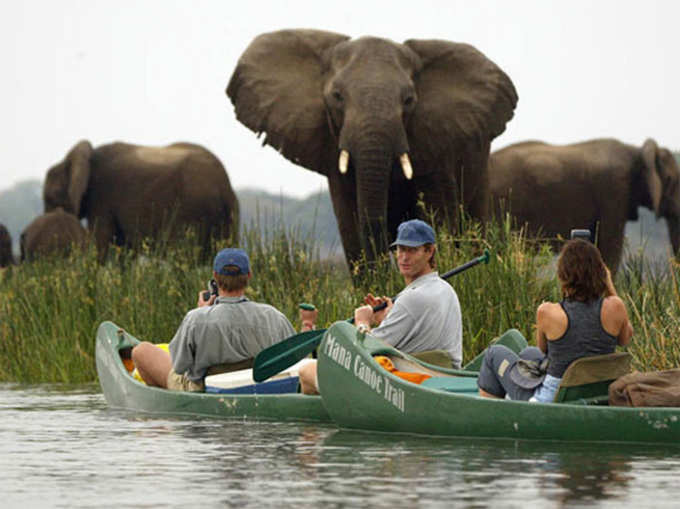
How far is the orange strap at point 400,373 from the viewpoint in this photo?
1123 cm

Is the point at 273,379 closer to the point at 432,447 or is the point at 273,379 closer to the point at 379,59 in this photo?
the point at 432,447

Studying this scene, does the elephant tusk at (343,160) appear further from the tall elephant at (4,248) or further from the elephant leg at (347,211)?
the tall elephant at (4,248)

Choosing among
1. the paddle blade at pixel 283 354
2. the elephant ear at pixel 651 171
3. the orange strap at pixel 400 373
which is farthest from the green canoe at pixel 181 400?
the elephant ear at pixel 651 171

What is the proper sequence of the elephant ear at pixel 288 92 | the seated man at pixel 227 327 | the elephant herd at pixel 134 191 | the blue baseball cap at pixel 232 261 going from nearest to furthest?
the blue baseball cap at pixel 232 261
the seated man at pixel 227 327
the elephant ear at pixel 288 92
the elephant herd at pixel 134 191

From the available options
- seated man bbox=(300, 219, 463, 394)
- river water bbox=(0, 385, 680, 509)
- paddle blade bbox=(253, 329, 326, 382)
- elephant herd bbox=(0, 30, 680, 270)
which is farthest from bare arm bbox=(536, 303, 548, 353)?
elephant herd bbox=(0, 30, 680, 270)

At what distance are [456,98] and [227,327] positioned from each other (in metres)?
9.51

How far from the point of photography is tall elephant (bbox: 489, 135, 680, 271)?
31906mm

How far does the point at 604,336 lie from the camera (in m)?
9.75

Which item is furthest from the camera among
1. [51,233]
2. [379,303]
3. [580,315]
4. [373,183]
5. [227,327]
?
[51,233]

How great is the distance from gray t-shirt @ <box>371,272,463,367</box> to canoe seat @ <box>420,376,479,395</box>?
0.27 m

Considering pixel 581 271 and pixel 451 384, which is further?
pixel 451 384

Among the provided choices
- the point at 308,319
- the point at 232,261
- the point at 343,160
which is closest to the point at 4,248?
the point at 343,160

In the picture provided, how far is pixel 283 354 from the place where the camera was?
12.0m

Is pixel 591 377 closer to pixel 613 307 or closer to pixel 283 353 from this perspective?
pixel 613 307
